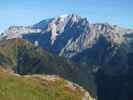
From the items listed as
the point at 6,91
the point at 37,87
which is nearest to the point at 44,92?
the point at 37,87

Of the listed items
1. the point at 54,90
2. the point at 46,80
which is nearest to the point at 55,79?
the point at 46,80

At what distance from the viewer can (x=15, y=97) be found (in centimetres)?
7425

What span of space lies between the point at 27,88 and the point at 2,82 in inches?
199

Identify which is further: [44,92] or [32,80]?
[32,80]

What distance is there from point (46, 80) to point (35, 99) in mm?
13903

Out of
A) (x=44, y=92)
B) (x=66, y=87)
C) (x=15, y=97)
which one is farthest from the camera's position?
(x=66, y=87)

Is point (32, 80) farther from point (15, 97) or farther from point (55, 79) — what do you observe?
point (15, 97)

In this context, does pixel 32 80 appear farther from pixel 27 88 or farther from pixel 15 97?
pixel 15 97

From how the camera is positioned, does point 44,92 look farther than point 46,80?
No

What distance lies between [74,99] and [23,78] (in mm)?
13101

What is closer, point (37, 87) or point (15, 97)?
point (15, 97)

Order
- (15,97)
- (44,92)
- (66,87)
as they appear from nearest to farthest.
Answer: (15,97) → (44,92) → (66,87)

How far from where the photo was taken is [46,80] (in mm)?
88562

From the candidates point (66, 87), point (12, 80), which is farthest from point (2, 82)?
point (66, 87)
